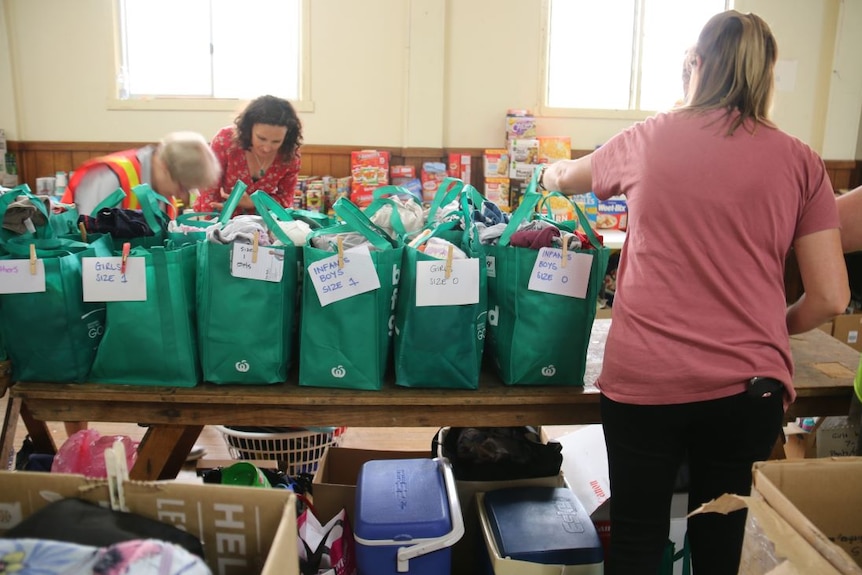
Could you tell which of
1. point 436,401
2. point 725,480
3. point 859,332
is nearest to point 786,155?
point 725,480

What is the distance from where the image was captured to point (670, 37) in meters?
5.07

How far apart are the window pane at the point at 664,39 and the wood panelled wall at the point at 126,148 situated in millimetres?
1422

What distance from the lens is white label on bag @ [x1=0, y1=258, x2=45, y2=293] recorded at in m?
1.48

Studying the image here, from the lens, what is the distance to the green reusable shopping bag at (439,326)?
1545 millimetres

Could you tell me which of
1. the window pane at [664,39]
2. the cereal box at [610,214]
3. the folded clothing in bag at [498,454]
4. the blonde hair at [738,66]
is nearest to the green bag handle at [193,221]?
the folded clothing in bag at [498,454]

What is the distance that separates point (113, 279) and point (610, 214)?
394 centimetres

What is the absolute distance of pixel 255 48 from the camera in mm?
4824

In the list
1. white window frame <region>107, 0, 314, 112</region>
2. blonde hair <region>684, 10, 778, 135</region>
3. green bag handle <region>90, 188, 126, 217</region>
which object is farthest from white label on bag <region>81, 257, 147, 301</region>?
white window frame <region>107, 0, 314, 112</region>

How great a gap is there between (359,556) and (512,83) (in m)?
3.94

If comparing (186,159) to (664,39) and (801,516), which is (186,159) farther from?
(664,39)

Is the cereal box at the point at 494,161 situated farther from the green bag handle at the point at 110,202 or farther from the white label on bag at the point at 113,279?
the white label on bag at the point at 113,279

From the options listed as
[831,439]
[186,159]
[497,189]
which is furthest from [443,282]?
[497,189]

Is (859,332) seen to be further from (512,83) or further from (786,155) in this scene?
(786,155)

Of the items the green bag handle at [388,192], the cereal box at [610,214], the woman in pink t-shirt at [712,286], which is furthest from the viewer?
the cereal box at [610,214]
